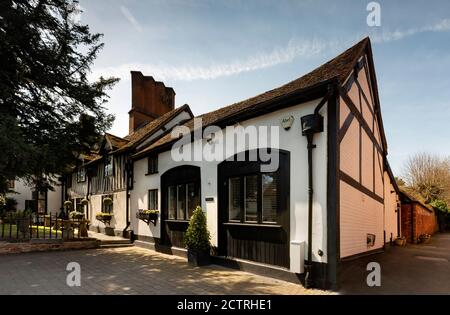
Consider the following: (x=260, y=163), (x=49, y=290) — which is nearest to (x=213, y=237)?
(x=260, y=163)

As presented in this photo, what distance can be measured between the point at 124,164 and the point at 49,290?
9802mm

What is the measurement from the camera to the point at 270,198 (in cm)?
810

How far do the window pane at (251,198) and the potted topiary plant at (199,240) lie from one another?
1.56 metres

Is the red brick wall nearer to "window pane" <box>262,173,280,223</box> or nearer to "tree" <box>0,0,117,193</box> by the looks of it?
Answer: "window pane" <box>262,173,280,223</box>

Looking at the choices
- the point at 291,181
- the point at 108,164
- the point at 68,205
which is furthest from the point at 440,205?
the point at 68,205

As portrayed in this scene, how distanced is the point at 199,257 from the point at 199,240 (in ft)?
1.65

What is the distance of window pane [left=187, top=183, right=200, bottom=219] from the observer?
10702 mm

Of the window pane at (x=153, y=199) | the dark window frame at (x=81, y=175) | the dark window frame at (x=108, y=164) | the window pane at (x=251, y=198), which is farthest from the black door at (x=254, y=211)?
the dark window frame at (x=81, y=175)

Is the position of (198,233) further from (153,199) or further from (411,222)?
(411,222)

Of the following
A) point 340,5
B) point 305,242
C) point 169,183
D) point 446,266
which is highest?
point 340,5

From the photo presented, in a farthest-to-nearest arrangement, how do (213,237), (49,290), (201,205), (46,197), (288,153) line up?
1. (46,197)
2. (201,205)
3. (213,237)
4. (288,153)
5. (49,290)

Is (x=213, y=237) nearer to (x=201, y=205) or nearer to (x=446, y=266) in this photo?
(x=201, y=205)

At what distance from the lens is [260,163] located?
8344mm

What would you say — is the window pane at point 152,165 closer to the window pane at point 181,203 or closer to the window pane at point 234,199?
the window pane at point 181,203
